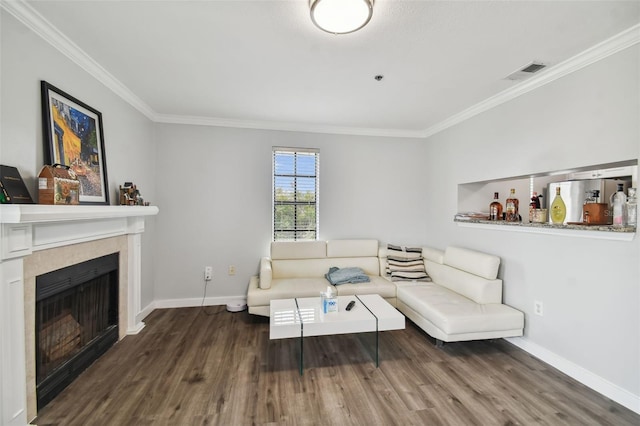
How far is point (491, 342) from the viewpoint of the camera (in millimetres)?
2734

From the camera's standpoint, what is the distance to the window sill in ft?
6.10

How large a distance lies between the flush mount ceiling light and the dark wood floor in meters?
2.38

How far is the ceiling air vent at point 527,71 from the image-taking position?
2225 mm

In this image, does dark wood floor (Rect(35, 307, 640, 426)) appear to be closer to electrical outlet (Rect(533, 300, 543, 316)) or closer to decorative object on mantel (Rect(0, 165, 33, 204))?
electrical outlet (Rect(533, 300, 543, 316))

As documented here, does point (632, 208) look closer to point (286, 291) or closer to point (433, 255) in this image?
point (433, 255)

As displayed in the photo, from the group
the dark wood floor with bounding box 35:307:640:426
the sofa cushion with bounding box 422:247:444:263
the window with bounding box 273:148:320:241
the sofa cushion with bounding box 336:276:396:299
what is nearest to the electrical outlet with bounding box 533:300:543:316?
the dark wood floor with bounding box 35:307:640:426

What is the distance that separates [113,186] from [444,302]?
338 centimetres

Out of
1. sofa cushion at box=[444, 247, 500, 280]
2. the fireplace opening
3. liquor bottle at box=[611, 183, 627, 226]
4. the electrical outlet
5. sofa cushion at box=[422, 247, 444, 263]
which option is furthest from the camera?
sofa cushion at box=[422, 247, 444, 263]

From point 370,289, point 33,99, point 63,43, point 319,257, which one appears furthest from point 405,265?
point 63,43

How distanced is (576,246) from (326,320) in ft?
6.75

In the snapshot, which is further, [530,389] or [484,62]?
[484,62]

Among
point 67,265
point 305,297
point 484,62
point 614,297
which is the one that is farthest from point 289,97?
point 614,297

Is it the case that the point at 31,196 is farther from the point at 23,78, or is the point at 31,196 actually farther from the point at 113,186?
the point at 113,186

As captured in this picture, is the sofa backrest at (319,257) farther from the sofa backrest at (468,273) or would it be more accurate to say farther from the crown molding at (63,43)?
the crown molding at (63,43)
